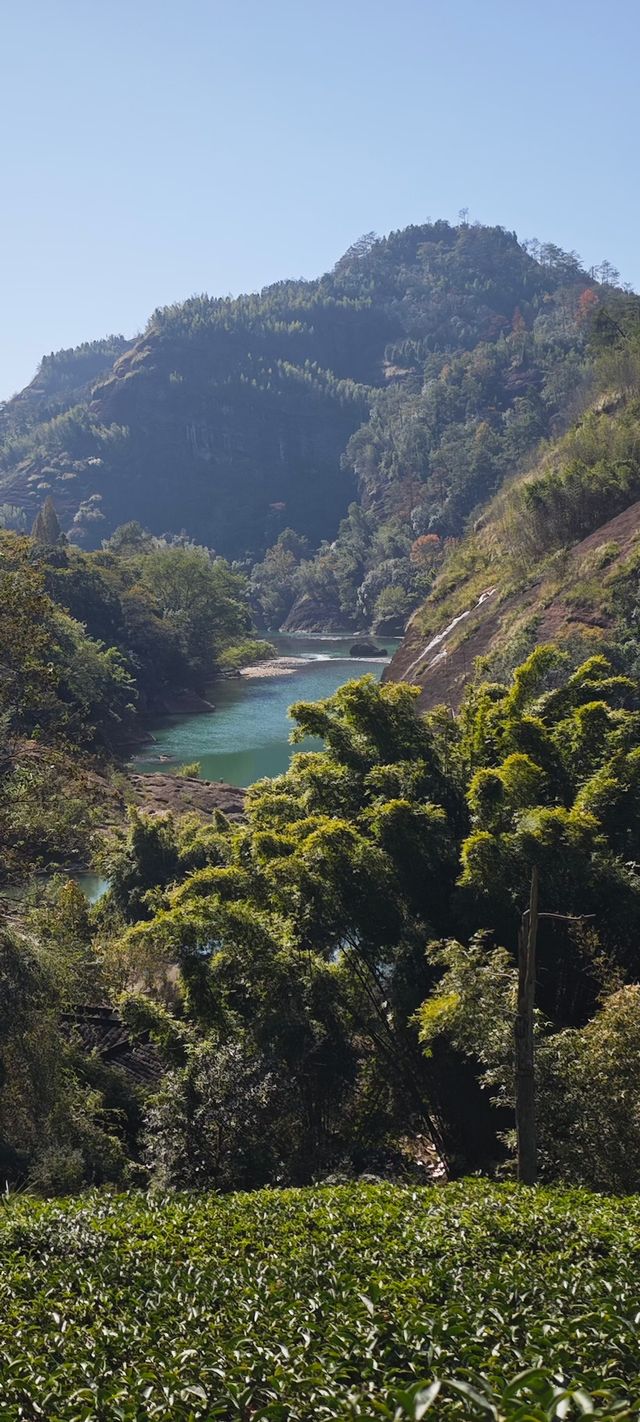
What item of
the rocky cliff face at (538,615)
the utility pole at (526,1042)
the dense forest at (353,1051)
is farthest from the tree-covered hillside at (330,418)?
the utility pole at (526,1042)

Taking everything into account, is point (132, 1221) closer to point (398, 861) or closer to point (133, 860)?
point (398, 861)

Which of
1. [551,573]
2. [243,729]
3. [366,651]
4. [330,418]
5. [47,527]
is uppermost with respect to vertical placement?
[330,418]

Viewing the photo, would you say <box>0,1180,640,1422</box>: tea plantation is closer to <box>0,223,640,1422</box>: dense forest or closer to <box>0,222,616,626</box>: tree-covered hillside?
<box>0,223,640,1422</box>: dense forest

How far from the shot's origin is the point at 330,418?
6048 inches

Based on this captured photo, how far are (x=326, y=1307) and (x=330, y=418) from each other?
156177mm

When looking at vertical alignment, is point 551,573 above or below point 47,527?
below

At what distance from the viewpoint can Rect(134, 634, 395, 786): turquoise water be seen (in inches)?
1598

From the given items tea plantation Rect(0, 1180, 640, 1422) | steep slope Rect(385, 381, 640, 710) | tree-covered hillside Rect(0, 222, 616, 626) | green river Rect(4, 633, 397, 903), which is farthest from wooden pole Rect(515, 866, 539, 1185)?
tree-covered hillside Rect(0, 222, 616, 626)

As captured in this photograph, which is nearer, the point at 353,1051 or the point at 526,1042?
the point at 526,1042

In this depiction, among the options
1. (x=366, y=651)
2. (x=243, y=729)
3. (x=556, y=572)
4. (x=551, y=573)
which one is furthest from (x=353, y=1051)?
(x=366, y=651)

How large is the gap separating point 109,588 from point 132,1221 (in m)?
49.6

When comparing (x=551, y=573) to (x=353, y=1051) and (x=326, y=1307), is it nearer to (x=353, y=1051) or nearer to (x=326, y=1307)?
(x=353, y=1051)

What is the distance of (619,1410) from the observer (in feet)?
7.52

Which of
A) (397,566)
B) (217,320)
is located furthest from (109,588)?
(217,320)
